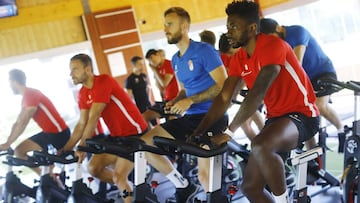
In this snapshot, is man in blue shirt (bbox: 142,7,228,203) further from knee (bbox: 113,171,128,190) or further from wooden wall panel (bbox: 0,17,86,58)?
wooden wall panel (bbox: 0,17,86,58)

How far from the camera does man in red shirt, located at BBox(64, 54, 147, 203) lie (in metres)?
3.89

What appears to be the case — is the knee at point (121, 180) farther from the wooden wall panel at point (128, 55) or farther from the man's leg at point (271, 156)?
the wooden wall panel at point (128, 55)

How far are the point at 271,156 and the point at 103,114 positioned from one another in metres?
2.10

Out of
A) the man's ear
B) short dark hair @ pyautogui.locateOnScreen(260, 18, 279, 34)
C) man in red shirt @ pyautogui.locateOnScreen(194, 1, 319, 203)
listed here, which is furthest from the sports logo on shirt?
short dark hair @ pyautogui.locateOnScreen(260, 18, 279, 34)

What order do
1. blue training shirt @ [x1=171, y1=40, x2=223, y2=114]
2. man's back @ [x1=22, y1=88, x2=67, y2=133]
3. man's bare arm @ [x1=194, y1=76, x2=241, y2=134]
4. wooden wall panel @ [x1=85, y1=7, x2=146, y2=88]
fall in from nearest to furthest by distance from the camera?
man's bare arm @ [x1=194, y1=76, x2=241, y2=134] → blue training shirt @ [x1=171, y1=40, x2=223, y2=114] → man's back @ [x1=22, y1=88, x2=67, y2=133] → wooden wall panel @ [x1=85, y1=7, x2=146, y2=88]

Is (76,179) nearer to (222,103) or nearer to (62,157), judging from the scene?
(62,157)

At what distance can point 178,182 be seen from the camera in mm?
3934

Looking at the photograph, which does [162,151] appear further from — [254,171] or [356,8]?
[356,8]

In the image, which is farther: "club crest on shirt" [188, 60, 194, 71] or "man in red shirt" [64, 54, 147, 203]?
"man in red shirt" [64, 54, 147, 203]

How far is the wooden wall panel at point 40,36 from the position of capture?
8.08 metres

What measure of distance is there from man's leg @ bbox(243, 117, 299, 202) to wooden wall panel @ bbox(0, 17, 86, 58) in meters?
6.47

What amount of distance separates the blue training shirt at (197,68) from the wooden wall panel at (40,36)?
5265 millimetres

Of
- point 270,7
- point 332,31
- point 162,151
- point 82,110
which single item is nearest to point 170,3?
point 270,7

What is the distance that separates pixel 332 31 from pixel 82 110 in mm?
6664
